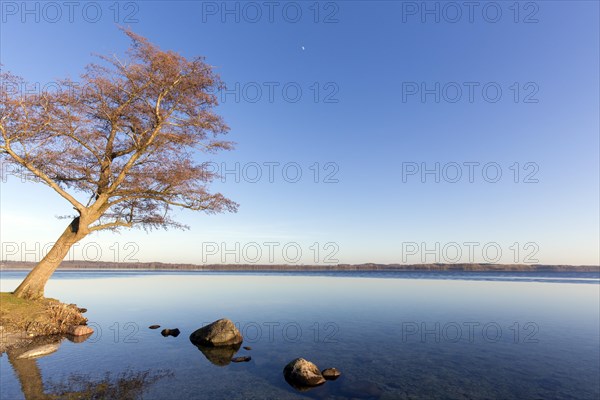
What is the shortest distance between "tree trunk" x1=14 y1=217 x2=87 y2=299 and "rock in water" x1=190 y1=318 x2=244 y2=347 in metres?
10.7

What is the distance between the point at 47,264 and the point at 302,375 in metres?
18.9

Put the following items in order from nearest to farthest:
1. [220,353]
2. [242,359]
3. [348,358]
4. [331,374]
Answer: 1. [331,374]
2. [242,359]
3. [348,358]
4. [220,353]

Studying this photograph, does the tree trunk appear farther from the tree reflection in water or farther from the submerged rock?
the submerged rock

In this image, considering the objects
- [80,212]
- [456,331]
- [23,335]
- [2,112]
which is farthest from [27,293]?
[456,331]

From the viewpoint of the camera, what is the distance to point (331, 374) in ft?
41.3

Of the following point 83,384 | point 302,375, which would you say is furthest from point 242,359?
point 83,384

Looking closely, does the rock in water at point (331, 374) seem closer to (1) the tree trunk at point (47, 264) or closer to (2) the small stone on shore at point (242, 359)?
(2) the small stone on shore at point (242, 359)

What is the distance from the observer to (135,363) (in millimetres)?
13570

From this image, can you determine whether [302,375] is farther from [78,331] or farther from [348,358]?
[78,331]

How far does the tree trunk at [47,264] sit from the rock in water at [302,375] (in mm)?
17229

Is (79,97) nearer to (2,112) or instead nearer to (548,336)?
(2,112)

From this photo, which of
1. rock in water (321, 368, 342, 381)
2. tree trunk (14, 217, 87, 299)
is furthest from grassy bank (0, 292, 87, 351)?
rock in water (321, 368, 342, 381)

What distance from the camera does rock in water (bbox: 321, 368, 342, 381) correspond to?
41.0ft

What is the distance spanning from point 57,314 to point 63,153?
397 inches
